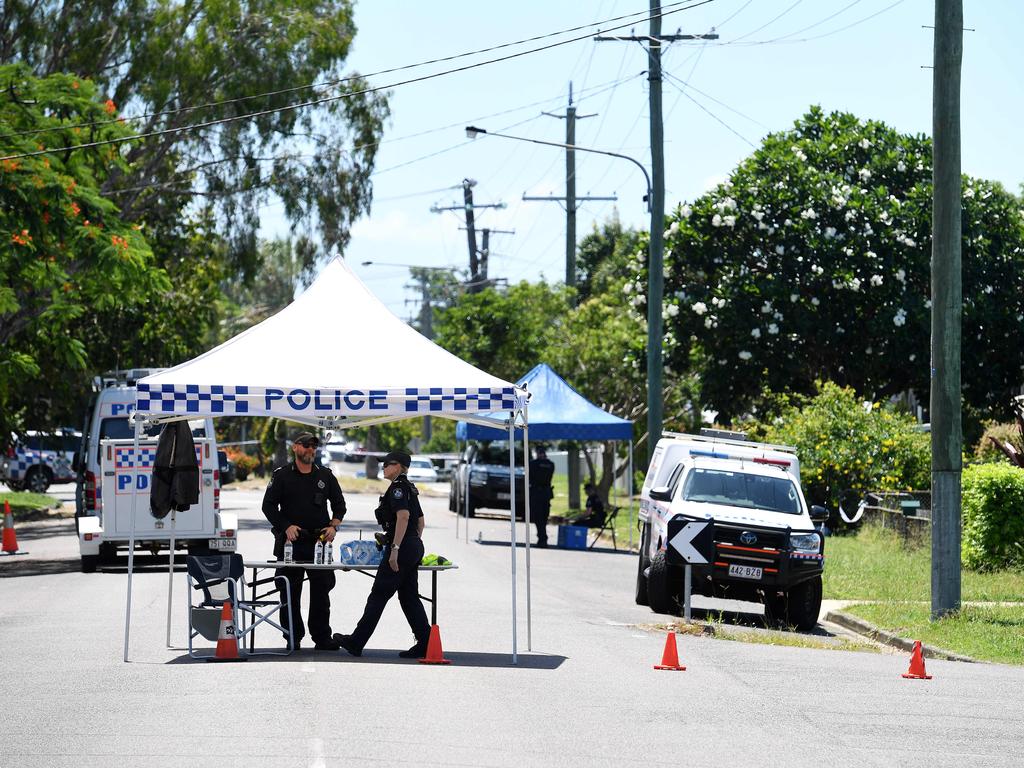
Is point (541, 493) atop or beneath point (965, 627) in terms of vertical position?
atop

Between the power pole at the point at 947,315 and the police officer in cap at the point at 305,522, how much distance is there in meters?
7.26

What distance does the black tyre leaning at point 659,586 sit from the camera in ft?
60.4

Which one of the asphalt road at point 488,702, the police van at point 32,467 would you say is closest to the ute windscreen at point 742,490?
the asphalt road at point 488,702

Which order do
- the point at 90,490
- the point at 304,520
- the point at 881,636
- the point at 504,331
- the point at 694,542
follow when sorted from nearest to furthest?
1. the point at 304,520
2. the point at 881,636
3. the point at 694,542
4. the point at 90,490
5. the point at 504,331

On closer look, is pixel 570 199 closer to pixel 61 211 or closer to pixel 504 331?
pixel 504 331

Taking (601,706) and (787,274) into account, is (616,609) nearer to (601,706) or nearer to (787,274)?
(601,706)

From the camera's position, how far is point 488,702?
425 inches

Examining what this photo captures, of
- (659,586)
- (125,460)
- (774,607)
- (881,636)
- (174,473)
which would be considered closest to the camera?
(174,473)

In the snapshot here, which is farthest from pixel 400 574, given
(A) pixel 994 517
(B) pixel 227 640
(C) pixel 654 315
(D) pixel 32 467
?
(D) pixel 32 467

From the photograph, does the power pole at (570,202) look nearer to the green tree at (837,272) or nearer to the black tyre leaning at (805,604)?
the green tree at (837,272)

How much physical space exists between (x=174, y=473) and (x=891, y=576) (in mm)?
12192

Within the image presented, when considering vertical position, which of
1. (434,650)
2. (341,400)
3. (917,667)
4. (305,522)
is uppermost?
(341,400)

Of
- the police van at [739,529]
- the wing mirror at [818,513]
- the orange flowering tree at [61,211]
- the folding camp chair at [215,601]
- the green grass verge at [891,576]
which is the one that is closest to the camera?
the folding camp chair at [215,601]

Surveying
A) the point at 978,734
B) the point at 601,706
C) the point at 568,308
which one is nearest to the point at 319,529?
the point at 601,706
